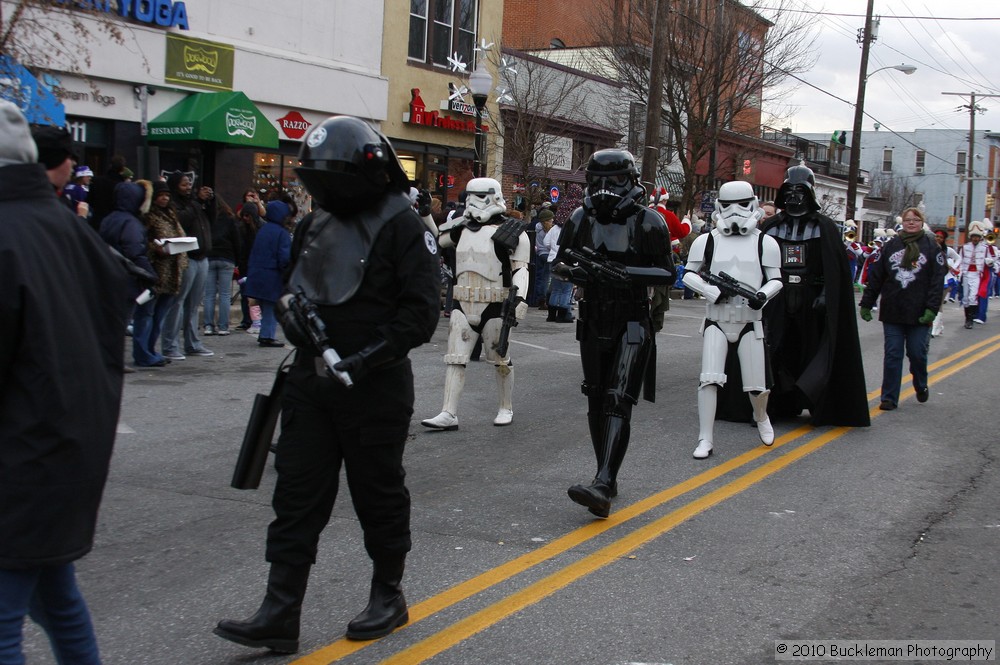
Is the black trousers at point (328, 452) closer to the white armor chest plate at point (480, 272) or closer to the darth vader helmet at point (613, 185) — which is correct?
the darth vader helmet at point (613, 185)

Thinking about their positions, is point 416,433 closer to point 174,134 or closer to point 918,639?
point 918,639

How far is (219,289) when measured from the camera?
13445mm

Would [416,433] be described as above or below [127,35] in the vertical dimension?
below

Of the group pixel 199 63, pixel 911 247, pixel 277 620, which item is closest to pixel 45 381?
pixel 277 620

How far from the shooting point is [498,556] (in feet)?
17.1

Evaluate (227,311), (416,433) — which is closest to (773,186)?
(227,311)

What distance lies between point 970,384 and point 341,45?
15054 mm

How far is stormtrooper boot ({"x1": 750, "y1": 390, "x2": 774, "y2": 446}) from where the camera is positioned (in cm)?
804

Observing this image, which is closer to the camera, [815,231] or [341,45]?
[815,231]

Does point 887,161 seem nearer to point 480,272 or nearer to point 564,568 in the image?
point 480,272

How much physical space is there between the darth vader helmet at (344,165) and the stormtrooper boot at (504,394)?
4705 millimetres

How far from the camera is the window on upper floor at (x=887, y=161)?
81062mm

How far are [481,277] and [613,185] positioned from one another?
2.19 m

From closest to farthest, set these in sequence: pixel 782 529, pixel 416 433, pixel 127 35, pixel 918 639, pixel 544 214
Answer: pixel 918 639, pixel 782 529, pixel 416 433, pixel 127 35, pixel 544 214
